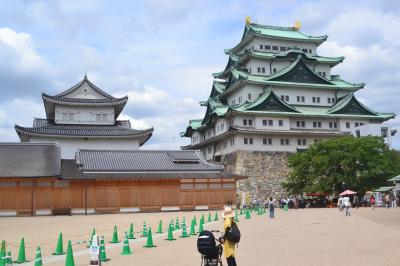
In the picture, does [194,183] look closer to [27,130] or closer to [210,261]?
[27,130]

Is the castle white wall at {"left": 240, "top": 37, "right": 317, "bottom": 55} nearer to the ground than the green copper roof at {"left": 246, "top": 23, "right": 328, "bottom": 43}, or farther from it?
nearer to the ground

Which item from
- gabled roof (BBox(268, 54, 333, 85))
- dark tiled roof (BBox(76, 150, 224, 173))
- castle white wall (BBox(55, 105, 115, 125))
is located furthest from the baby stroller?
gabled roof (BBox(268, 54, 333, 85))

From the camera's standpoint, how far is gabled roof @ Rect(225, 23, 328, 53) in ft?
211

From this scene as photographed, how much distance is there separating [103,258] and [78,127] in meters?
41.8

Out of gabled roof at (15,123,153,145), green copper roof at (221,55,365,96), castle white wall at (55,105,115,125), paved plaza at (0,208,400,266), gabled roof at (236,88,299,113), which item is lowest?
paved plaza at (0,208,400,266)

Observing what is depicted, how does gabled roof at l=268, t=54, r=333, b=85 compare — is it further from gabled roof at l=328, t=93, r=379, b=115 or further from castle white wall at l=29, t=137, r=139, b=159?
castle white wall at l=29, t=137, r=139, b=159

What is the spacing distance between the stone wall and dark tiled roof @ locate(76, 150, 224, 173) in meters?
7.73

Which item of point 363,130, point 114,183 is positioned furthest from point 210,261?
point 363,130

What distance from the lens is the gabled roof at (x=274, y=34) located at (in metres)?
64.2

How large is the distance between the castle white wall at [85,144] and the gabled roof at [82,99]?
14.5ft

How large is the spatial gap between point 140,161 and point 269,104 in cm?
1969

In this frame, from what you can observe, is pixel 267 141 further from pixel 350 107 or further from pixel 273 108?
pixel 350 107

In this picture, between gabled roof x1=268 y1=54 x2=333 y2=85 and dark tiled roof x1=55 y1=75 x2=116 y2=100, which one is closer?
dark tiled roof x1=55 y1=75 x2=116 y2=100

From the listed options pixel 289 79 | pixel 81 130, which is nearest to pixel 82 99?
pixel 81 130
